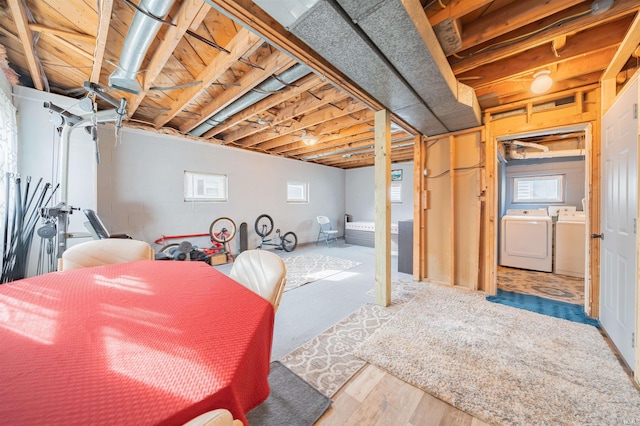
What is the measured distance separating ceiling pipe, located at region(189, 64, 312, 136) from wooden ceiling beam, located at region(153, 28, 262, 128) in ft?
1.62

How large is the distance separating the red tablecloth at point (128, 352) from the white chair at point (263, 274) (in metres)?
0.17

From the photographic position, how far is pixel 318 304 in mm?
2754

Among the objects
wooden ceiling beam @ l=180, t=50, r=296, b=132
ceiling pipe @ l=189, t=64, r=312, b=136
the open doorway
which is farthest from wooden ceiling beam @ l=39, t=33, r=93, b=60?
the open doorway

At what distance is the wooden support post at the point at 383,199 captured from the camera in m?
2.58

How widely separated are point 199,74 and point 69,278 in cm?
233

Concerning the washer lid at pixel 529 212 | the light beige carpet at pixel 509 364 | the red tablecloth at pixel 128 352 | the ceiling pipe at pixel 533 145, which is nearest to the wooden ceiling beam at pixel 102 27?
the red tablecloth at pixel 128 352

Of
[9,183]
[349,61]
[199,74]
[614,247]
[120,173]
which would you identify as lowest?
[614,247]

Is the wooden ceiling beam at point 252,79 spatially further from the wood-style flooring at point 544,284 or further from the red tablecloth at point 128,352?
the wood-style flooring at point 544,284

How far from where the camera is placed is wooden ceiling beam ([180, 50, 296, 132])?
7.16ft

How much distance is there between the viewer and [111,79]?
2.12 metres

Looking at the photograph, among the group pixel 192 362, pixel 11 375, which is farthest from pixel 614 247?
pixel 11 375

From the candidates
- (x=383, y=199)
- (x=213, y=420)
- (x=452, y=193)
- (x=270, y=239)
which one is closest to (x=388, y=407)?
(x=213, y=420)

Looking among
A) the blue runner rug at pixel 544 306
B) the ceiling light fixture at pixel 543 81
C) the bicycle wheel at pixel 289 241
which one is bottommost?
the blue runner rug at pixel 544 306

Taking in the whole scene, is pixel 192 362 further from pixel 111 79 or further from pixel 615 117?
pixel 615 117
